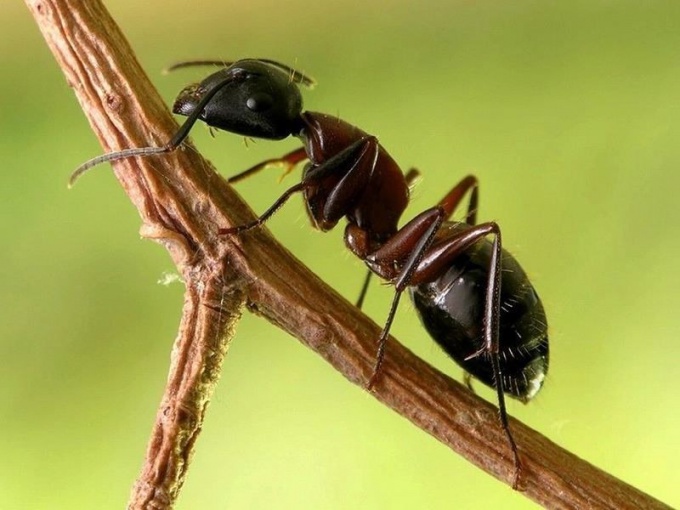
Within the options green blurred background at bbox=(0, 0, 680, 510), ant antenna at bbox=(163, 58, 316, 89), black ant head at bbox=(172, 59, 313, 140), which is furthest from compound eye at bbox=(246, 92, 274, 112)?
→ green blurred background at bbox=(0, 0, 680, 510)

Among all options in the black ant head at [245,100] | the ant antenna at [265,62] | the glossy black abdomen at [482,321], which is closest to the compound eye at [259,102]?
the black ant head at [245,100]

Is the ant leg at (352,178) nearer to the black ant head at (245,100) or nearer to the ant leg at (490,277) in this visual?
the black ant head at (245,100)

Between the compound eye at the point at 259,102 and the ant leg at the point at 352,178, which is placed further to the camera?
the ant leg at the point at 352,178

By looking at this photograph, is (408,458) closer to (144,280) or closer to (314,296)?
(144,280)

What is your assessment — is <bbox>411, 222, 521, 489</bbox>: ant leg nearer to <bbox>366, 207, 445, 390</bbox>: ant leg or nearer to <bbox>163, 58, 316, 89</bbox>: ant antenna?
<bbox>366, 207, 445, 390</bbox>: ant leg

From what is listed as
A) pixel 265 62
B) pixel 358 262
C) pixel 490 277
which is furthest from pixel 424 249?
pixel 358 262

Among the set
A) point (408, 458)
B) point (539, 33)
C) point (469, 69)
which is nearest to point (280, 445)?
point (408, 458)

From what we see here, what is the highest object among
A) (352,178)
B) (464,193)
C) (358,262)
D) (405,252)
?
(358,262)

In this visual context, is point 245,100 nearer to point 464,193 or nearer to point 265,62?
point 265,62
